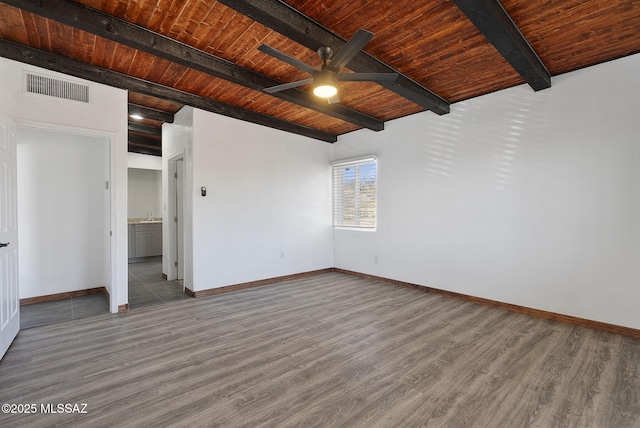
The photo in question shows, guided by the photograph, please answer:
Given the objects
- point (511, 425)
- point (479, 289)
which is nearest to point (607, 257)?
point (479, 289)

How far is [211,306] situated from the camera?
13.2 ft

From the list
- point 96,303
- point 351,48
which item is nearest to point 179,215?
point 96,303

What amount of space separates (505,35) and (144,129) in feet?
19.1

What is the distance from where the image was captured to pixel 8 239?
2768 mm

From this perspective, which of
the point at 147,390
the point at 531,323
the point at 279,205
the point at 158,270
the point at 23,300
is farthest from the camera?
the point at 158,270

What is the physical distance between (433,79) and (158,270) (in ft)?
19.8

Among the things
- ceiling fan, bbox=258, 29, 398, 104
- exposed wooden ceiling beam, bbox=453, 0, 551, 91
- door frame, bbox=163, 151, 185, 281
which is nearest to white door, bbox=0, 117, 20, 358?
door frame, bbox=163, 151, 185, 281

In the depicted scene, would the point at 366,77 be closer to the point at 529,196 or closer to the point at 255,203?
the point at 529,196

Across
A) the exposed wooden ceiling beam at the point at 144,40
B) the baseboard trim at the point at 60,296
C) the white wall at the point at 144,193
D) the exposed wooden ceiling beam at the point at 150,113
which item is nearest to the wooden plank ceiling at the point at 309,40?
the exposed wooden ceiling beam at the point at 144,40

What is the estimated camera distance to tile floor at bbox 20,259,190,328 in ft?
11.7

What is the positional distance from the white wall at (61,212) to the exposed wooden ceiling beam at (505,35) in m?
4.21

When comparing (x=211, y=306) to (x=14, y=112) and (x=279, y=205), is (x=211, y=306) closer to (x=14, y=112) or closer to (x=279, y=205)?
(x=279, y=205)

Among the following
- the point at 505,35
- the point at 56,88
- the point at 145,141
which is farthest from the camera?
the point at 145,141

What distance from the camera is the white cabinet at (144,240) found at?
706 cm
